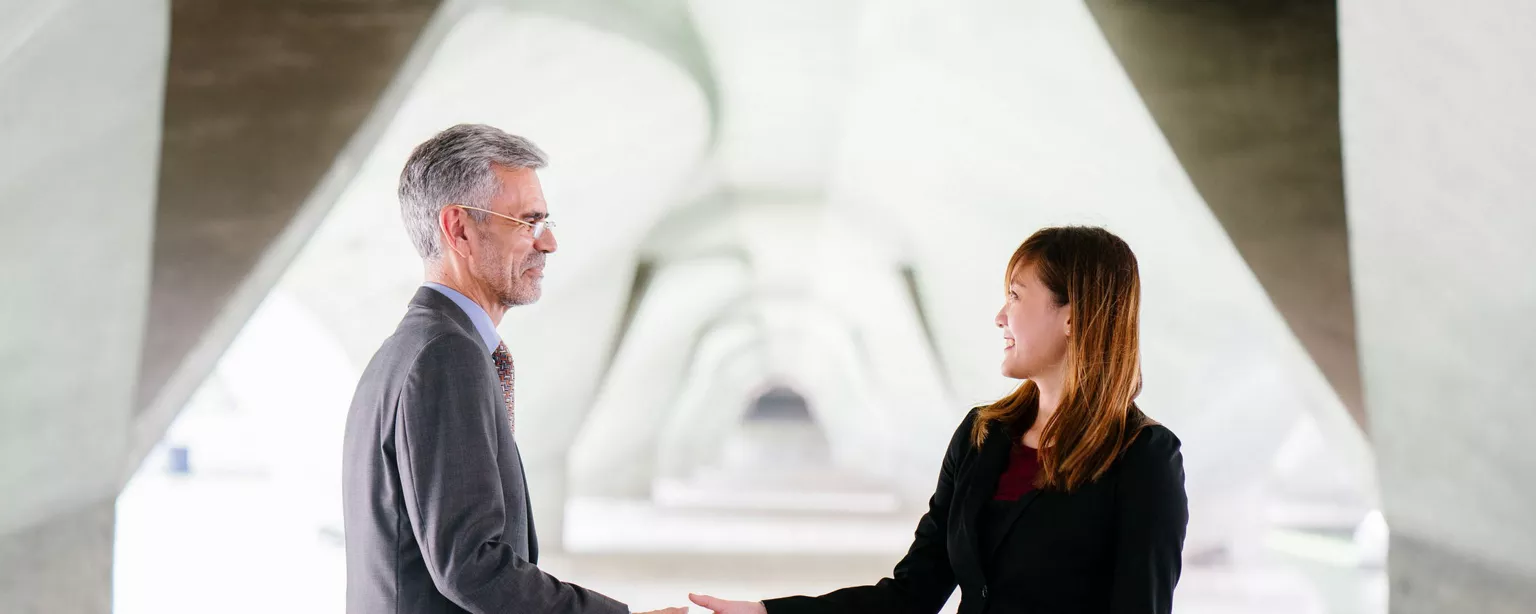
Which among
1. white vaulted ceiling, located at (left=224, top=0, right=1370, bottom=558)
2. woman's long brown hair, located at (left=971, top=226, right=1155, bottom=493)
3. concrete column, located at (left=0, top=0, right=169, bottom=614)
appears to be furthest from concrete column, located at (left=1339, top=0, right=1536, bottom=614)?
concrete column, located at (left=0, top=0, right=169, bottom=614)

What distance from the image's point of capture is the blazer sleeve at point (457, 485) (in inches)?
99.0

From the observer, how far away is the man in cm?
253

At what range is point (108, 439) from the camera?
5.96m

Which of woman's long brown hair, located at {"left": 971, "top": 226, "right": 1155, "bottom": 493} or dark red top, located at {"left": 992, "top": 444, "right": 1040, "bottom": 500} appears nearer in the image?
woman's long brown hair, located at {"left": 971, "top": 226, "right": 1155, "bottom": 493}

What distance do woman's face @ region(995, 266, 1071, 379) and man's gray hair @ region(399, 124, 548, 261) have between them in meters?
1.21

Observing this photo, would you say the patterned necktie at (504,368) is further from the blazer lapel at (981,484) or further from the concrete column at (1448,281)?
the concrete column at (1448,281)

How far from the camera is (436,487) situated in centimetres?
251

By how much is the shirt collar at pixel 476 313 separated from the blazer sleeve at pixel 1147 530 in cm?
143

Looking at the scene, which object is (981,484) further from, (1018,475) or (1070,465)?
(1070,465)

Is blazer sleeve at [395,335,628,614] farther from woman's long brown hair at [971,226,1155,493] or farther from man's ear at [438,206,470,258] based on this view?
woman's long brown hair at [971,226,1155,493]

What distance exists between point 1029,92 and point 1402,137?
564 cm

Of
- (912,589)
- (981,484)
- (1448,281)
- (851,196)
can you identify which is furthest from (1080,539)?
(851,196)

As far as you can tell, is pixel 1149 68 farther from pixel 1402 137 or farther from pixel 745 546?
Result: pixel 745 546

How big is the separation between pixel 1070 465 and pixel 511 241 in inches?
53.8
